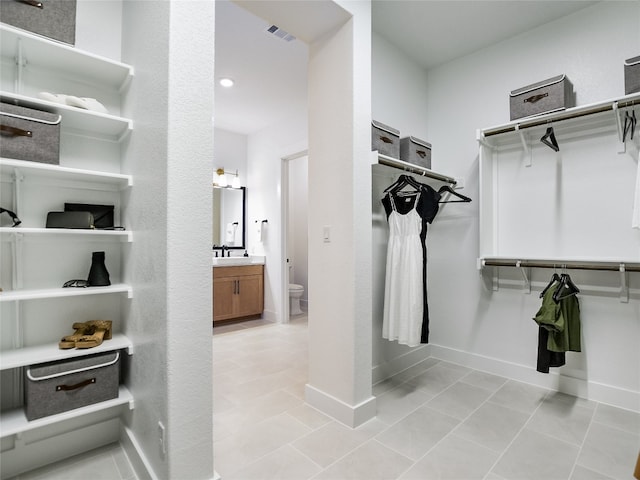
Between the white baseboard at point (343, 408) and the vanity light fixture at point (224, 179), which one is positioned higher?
the vanity light fixture at point (224, 179)

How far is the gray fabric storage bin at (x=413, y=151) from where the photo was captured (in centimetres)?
266

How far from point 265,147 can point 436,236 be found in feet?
9.46

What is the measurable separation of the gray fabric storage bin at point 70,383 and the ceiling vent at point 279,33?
2552mm

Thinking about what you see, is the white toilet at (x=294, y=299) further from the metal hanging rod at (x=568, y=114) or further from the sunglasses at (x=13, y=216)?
the sunglasses at (x=13, y=216)

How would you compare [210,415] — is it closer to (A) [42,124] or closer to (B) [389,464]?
(B) [389,464]

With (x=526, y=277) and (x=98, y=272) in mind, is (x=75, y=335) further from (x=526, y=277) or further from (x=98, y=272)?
(x=526, y=277)

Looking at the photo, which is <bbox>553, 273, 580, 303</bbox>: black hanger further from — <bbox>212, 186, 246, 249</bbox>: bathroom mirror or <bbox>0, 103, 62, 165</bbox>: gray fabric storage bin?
<bbox>212, 186, 246, 249</bbox>: bathroom mirror

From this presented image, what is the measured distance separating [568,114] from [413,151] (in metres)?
1.02

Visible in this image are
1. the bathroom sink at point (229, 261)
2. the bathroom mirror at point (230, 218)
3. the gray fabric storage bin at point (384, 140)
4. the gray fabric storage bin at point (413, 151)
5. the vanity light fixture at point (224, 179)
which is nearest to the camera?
the gray fabric storage bin at point (384, 140)

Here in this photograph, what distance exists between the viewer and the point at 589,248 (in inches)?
94.4

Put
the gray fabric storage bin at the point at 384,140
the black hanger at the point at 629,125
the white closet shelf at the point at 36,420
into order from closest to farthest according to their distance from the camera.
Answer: the white closet shelf at the point at 36,420, the black hanger at the point at 629,125, the gray fabric storage bin at the point at 384,140

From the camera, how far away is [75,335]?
5.51 feet

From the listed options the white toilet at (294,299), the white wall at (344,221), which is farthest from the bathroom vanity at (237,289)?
the white wall at (344,221)

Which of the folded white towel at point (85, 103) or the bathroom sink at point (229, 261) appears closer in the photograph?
the folded white towel at point (85, 103)
